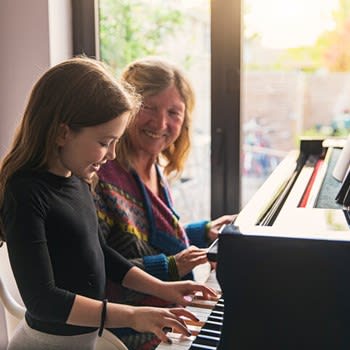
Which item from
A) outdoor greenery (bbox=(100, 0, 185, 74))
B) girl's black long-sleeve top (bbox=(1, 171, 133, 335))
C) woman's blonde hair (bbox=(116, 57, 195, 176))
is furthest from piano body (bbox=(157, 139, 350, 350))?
outdoor greenery (bbox=(100, 0, 185, 74))

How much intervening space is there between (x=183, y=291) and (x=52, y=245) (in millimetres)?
330

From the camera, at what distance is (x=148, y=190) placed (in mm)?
1537

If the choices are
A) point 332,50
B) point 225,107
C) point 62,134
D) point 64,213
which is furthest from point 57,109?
point 332,50

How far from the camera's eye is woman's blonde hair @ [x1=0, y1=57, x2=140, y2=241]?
113 centimetres

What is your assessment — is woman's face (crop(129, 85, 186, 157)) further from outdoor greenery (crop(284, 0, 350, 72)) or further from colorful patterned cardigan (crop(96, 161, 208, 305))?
outdoor greenery (crop(284, 0, 350, 72))

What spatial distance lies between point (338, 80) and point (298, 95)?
16 centimetres

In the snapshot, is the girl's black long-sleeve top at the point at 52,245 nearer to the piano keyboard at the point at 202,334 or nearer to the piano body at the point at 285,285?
the piano keyboard at the point at 202,334

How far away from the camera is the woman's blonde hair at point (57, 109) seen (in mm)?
1135

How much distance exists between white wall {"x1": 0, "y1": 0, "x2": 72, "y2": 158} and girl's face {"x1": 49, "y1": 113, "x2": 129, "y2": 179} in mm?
1088

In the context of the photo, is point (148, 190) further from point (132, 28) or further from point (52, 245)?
point (132, 28)

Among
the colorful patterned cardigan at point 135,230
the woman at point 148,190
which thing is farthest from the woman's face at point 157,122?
the colorful patterned cardigan at point 135,230

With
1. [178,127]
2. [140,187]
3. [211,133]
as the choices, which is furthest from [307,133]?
[140,187]

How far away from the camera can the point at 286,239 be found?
0.83 meters

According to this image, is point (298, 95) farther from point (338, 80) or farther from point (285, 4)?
point (285, 4)
